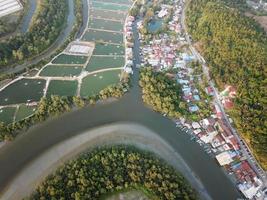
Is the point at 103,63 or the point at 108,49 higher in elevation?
the point at 108,49

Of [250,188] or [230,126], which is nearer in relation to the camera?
[250,188]

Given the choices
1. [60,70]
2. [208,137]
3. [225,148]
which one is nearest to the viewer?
[225,148]

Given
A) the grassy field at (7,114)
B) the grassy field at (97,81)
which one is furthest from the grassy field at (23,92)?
the grassy field at (97,81)

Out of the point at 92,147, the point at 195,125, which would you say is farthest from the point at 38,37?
the point at 195,125

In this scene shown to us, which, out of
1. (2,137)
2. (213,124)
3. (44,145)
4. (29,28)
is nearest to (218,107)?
(213,124)

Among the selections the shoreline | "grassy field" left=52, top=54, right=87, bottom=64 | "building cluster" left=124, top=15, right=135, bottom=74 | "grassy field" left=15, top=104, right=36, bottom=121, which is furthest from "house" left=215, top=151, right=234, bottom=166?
"grassy field" left=52, top=54, right=87, bottom=64

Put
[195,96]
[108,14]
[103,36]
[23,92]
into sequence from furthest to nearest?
1. [108,14]
2. [103,36]
3. [195,96]
4. [23,92]

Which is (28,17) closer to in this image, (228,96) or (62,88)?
(62,88)

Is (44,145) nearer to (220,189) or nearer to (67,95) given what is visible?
(67,95)
